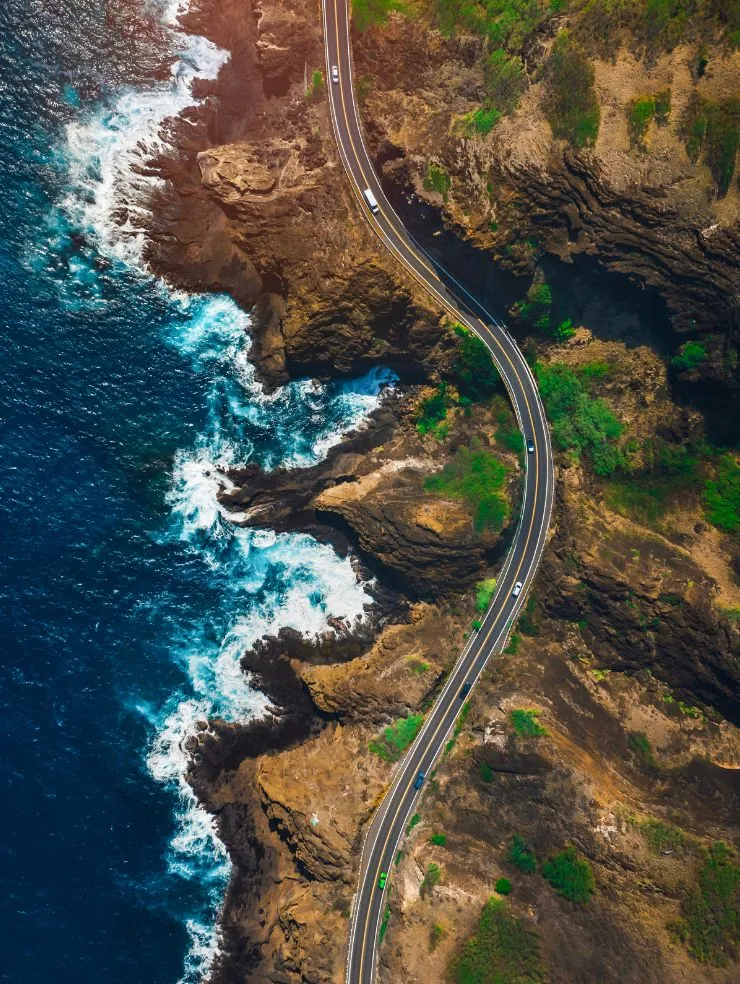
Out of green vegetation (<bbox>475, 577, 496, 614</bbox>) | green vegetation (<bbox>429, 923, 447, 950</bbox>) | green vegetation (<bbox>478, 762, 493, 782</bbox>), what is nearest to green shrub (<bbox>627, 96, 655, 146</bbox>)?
green vegetation (<bbox>475, 577, 496, 614</bbox>)

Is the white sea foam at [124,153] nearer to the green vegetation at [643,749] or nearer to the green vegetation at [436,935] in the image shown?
the green vegetation at [643,749]

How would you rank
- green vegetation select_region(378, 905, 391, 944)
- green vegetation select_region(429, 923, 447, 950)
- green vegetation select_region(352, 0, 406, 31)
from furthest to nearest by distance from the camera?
green vegetation select_region(352, 0, 406, 31), green vegetation select_region(378, 905, 391, 944), green vegetation select_region(429, 923, 447, 950)

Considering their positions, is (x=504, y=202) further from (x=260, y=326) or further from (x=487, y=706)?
(x=487, y=706)

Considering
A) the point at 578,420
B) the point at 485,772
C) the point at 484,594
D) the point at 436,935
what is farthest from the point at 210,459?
the point at 436,935

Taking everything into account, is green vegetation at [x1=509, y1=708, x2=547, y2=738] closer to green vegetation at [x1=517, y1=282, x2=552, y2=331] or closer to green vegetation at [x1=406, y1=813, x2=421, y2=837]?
green vegetation at [x1=406, y1=813, x2=421, y2=837]

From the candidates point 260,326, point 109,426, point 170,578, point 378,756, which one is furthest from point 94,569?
point 378,756

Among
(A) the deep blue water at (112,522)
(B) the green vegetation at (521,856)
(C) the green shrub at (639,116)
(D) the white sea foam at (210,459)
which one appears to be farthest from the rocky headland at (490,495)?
(A) the deep blue water at (112,522)
